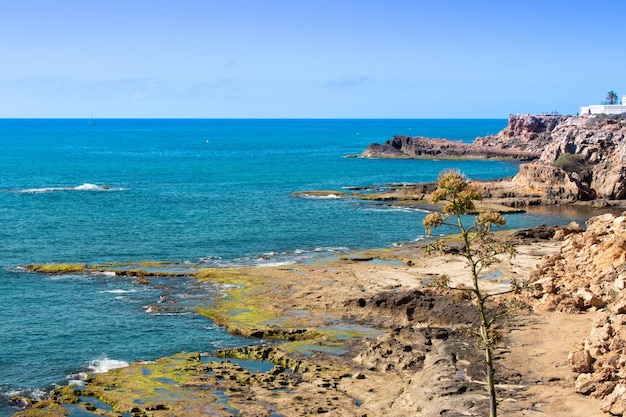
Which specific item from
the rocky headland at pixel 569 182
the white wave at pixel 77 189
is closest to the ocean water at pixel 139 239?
the white wave at pixel 77 189

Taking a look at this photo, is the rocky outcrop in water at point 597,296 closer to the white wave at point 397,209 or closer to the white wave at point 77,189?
the white wave at point 397,209

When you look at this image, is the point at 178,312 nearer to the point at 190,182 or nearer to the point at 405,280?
the point at 405,280

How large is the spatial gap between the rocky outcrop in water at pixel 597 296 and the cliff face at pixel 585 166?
5837 centimetres

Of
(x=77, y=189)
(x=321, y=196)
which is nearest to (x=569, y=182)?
(x=321, y=196)

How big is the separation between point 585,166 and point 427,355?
101812mm

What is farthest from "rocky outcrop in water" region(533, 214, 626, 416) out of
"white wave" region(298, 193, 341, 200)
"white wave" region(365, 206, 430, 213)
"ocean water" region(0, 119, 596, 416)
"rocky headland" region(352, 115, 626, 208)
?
"white wave" region(298, 193, 341, 200)

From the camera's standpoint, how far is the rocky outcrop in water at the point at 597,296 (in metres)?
38.2

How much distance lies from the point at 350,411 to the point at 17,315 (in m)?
30.7

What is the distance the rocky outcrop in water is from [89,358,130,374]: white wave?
26.6m

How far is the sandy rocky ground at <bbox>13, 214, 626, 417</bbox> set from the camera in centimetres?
3981

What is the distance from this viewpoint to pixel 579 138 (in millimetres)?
149875

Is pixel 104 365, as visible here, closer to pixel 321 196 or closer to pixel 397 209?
pixel 397 209

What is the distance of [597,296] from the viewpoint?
170ft

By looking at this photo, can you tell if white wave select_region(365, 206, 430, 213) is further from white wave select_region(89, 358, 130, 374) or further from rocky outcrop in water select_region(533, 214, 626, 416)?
white wave select_region(89, 358, 130, 374)
